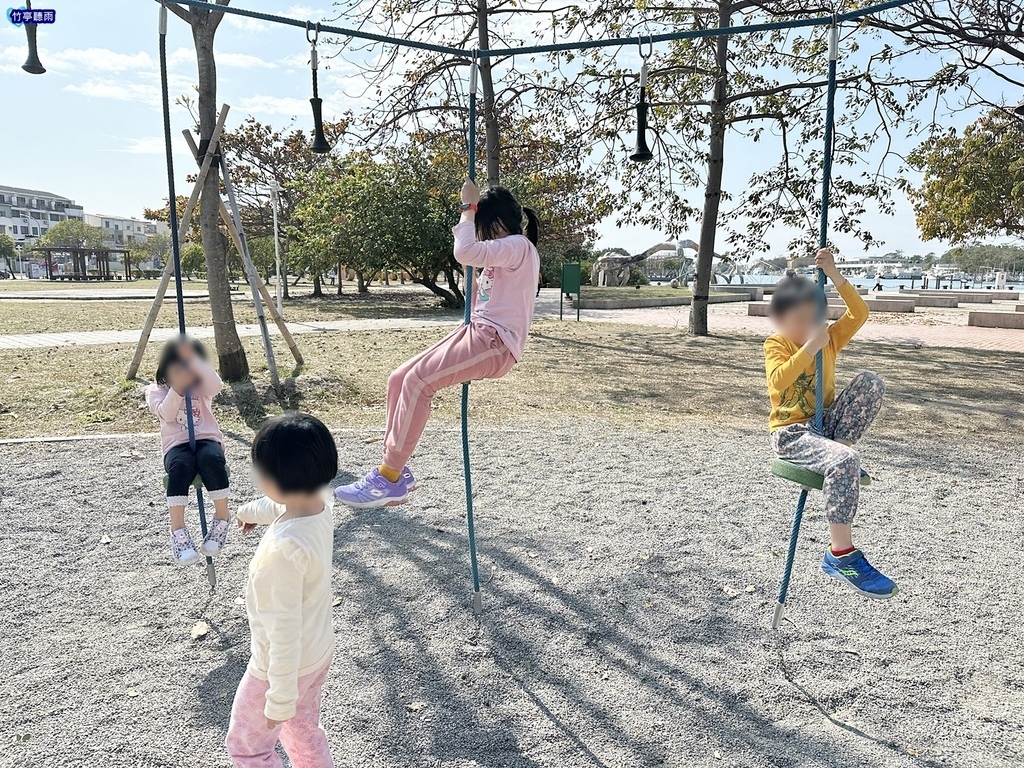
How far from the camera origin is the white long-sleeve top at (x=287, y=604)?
67.5 inches

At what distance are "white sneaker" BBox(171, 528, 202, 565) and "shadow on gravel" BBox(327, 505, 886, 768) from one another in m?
0.80

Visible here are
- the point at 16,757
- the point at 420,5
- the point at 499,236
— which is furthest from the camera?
the point at 420,5

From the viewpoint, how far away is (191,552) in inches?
121

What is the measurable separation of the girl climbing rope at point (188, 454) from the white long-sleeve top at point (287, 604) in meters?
1.44

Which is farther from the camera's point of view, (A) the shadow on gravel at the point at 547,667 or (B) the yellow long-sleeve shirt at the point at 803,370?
(B) the yellow long-sleeve shirt at the point at 803,370

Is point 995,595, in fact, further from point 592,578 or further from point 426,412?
point 426,412

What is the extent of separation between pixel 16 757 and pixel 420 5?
39.2 ft

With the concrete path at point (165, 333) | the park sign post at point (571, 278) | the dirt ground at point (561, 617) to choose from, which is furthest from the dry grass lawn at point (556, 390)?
the park sign post at point (571, 278)

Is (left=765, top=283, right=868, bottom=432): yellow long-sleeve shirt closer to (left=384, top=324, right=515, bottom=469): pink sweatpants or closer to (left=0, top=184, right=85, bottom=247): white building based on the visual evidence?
(left=384, top=324, right=515, bottom=469): pink sweatpants

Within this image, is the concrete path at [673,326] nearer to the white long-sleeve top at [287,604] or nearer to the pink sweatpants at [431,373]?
the pink sweatpants at [431,373]

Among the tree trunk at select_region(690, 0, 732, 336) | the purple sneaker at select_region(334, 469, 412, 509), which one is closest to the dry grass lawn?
the tree trunk at select_region(690, 0, 732, 336)

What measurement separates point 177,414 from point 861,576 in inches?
116

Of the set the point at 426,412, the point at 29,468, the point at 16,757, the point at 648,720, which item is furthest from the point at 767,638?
the point at 29,468

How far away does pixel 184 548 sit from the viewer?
3123mm
